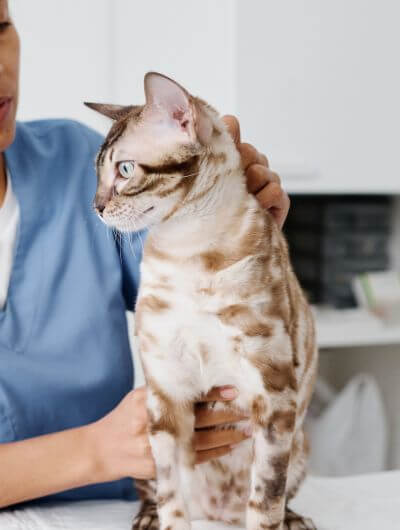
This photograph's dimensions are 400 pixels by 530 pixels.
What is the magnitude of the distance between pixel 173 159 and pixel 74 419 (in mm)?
563

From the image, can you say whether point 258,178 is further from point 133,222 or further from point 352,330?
point 352,330

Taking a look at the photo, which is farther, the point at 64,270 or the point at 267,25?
the point at 267,25

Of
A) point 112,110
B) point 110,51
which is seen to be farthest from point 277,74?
point 112,110

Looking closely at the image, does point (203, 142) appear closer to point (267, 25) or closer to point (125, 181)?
point (125, 181)

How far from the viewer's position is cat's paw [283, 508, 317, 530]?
90 centimetres

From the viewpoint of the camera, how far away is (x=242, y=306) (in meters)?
0.73

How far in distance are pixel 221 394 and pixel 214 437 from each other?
0.07 meters

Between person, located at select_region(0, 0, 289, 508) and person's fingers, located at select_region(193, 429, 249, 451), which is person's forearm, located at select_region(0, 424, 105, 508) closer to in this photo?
person, located at select_region(0, 0, 289, 508)

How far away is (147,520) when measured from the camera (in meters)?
0.91

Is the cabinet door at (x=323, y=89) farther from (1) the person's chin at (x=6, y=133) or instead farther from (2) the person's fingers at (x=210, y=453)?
(2) the person's fingers at (x=210, y=453)

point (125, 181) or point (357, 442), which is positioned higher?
point (125, 181)

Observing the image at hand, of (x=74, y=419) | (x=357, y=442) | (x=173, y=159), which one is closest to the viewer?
(x=173, y=159)

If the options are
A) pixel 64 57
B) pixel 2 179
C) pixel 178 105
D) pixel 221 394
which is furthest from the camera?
pixel 64 57

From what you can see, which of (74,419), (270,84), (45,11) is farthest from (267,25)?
(74,419)
